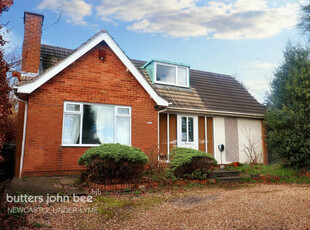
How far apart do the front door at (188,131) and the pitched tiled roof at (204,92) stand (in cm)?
67

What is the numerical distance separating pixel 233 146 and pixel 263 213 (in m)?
9.82

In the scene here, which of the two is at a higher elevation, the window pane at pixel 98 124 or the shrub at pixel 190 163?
the window pane at pixel 98 124

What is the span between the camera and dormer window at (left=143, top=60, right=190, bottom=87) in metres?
14.5

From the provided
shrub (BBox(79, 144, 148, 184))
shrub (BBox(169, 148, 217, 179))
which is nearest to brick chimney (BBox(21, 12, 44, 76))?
shrub (BBox(79, 144, 148, 184))

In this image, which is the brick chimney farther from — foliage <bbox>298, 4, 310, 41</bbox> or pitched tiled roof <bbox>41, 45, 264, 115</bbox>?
foliage <bbox>298, 4, 310, 41</bbox>

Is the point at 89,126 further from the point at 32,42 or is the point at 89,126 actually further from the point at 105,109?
the point at 32,42

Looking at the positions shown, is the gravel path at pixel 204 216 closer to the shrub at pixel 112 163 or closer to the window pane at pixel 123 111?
the shrub at pixel 112 163

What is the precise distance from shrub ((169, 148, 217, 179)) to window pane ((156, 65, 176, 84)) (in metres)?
6.26

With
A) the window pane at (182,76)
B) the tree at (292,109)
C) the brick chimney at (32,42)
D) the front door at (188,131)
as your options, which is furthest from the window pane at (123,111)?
the tree at (292,109)

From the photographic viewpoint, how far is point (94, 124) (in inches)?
418

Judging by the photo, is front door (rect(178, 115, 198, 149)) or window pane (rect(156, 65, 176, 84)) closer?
front door (rect(178, 115, 198, 149))

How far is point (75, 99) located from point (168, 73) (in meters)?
6.30

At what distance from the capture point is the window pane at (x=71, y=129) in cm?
1011

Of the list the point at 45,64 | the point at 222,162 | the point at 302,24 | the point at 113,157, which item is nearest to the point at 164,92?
the point at 222,162
